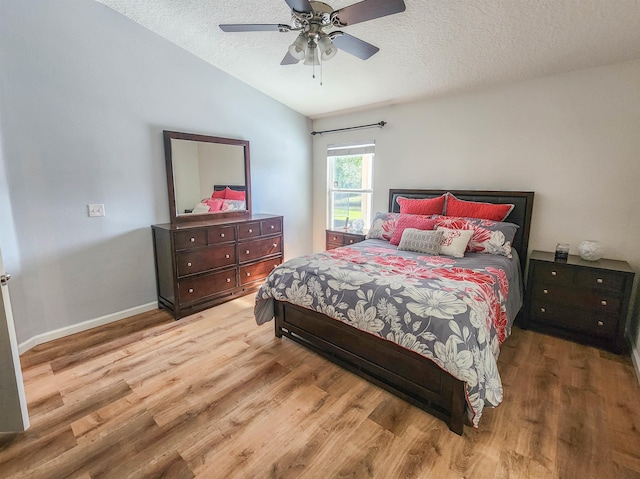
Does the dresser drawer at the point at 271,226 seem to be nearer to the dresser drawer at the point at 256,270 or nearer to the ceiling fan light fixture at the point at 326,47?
the dresser drawer at the point at 256,270

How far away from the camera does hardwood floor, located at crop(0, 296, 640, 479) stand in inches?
57.8

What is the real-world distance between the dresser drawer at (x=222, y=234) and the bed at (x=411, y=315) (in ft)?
3.30

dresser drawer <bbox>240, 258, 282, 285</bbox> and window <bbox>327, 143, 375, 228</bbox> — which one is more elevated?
window <bbox>327, 143, 375, 228</bbox>

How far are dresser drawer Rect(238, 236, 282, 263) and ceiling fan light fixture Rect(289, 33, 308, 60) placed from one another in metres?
2.09

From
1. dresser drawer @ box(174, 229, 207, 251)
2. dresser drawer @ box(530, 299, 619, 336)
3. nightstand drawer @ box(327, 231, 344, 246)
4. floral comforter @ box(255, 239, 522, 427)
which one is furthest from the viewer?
nightstand drawer @ box(327, 231, 344, 246)

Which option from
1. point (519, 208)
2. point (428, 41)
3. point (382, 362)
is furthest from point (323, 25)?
point (519, 208)

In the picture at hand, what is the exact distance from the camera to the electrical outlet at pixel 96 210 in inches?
108

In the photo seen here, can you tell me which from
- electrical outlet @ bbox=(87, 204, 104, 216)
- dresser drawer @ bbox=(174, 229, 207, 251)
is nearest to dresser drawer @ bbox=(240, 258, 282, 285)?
dresser drawer @ bbox=(174, 229, 207, 251)

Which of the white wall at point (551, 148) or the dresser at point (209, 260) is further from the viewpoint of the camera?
the dresser at point (209, 260)

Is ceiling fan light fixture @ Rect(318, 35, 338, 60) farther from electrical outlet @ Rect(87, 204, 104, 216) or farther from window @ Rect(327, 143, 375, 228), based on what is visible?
electrical outlet @ Rect(87, 204, 104, 216)

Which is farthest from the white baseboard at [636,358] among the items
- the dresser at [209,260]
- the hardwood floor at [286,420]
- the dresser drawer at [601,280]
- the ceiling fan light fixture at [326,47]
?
the dresser at [209,260]

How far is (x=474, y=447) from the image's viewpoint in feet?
5.15

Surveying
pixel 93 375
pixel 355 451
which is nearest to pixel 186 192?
pixel 93 375

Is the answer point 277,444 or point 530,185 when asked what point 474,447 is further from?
point 530,185
